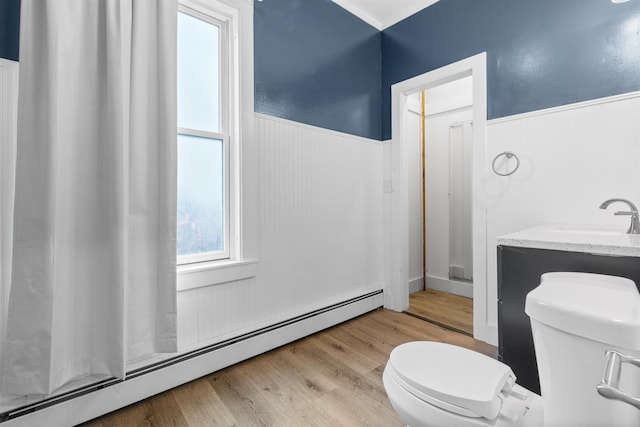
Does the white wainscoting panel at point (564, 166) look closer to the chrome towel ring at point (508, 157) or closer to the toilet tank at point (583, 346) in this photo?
the chrome towel ring at point (508, 157)

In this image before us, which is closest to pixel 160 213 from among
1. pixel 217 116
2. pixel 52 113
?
pixel 52 113

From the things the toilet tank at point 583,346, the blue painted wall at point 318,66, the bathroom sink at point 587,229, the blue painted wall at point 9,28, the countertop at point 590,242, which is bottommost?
the toilet tank at point 583,346

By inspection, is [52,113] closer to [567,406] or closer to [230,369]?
[230,369]

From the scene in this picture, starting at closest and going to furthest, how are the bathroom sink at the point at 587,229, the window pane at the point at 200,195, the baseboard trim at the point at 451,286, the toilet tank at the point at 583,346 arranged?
1. the toilet tank at the point at 583,346
2. the bathroom sink at the point at 587,229
3. the window pane at the point at 200,195
4. the baseboard trim at the point at 451,286

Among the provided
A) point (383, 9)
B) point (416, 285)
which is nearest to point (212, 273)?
point (416, 285)

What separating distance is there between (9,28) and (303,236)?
1.78 meters

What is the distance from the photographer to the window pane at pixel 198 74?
5.73 feet

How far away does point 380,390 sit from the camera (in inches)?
62.9

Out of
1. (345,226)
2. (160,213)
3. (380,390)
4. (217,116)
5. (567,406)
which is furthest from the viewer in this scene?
(345,226)

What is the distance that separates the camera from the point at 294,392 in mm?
1587

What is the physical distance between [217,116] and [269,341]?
1487mm

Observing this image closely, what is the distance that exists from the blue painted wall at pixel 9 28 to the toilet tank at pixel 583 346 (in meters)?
2.10

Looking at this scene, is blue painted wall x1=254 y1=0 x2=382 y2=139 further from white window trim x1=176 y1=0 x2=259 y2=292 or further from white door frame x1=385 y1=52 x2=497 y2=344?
white door frame x1=385 y1=52 x2=497 y2=344

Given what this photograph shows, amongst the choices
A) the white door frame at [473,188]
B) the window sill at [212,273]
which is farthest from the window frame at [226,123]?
the white door frame at [473,188]
